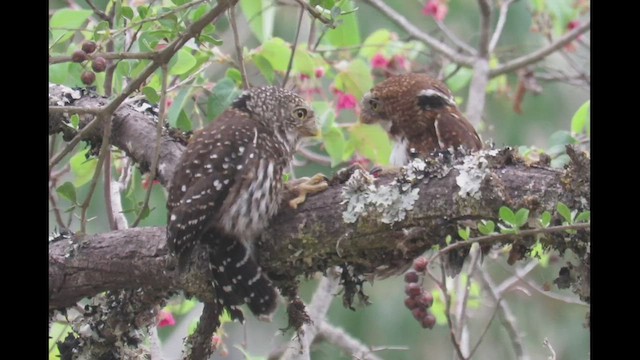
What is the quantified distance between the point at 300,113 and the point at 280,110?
0.08 metres

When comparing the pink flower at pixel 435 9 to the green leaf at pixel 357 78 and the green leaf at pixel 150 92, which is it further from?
the green leaf at pixel 150 92

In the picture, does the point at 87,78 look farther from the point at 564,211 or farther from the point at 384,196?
the point at 564,211

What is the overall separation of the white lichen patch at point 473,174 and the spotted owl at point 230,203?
0.55 m

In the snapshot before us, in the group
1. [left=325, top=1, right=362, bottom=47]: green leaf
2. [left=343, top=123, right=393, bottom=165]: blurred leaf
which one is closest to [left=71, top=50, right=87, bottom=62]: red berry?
[left=325, top=1, right=362, bottom=47]: green leaf

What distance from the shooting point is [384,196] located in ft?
7.15

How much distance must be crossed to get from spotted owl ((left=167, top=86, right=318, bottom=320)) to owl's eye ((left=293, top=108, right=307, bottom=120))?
197 millimetres

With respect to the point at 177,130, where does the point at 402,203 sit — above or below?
below
